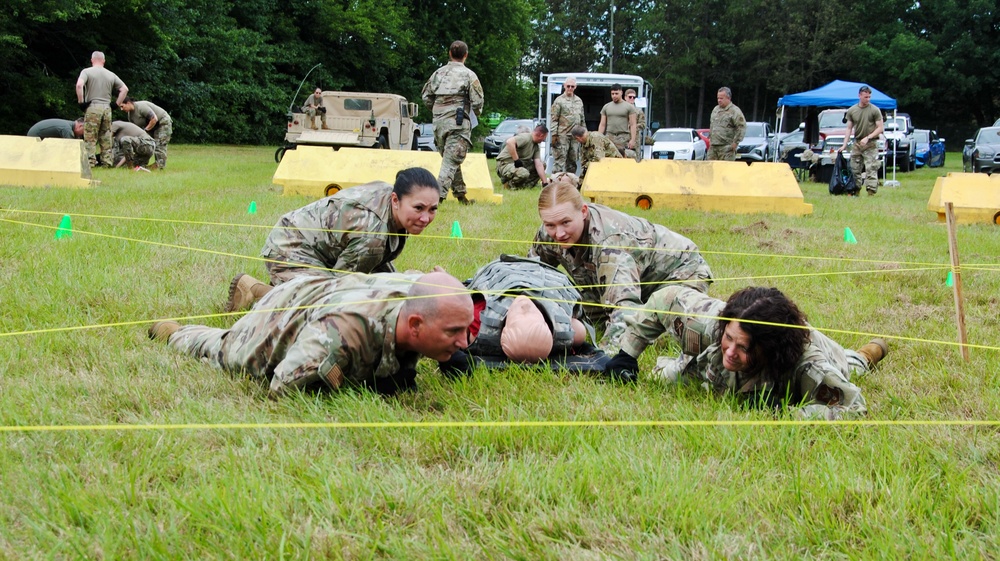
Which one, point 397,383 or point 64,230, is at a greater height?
point 64,230

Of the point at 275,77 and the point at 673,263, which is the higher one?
the point at 275,77

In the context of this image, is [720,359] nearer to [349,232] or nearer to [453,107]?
[349,232]

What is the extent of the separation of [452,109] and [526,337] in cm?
682

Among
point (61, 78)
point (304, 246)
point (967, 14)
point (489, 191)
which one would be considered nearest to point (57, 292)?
point (304, 246)

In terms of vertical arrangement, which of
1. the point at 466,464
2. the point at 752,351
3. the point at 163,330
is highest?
the point at 752,351

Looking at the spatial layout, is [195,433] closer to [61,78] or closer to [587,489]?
[587,489]

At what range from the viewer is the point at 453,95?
10352 mm

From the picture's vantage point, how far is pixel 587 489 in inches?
103

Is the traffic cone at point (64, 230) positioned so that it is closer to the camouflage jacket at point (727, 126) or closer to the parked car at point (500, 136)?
the camouflage jacket at point (727, 126)

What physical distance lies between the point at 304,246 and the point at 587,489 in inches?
122

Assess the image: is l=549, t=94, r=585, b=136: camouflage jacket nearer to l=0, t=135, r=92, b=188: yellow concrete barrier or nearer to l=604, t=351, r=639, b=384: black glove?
l=0, t=135, r=92, b=188: yellow concrete barrier

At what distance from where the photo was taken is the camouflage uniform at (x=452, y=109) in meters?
10.3

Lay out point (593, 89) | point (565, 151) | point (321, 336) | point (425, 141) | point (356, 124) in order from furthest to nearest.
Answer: point (425, 141) < point (356, 124) < point (593, 89) < point (565, 151) < point (321, 336)

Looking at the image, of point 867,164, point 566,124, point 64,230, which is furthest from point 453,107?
point 867,164
